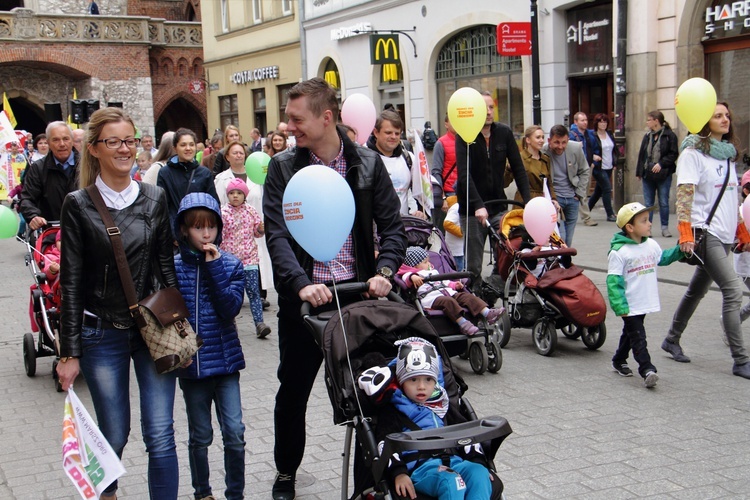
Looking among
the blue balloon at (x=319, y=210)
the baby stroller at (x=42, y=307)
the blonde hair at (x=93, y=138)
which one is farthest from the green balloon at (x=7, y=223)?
the blue balloon at (x=319, y=210)

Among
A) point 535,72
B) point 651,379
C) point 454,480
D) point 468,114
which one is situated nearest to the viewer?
point 454,480

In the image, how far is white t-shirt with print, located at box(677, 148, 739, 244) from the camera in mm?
6938

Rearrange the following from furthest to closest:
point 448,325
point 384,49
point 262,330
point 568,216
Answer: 1. point 384,49
2. point 568,216
3. point 262,330
4. point 448,325

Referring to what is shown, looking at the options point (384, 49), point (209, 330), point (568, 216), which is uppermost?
point (384, 49)

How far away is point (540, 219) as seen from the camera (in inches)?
310

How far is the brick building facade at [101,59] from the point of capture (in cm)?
3919

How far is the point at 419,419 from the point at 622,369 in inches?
145

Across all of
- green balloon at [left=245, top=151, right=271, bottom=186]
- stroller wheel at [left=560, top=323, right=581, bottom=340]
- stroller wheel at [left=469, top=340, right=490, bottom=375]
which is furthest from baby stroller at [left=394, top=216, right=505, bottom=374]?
green balloon at [left=245, top=151, right=271, bottom=186]

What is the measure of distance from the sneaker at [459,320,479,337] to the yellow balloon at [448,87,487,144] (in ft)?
7.86

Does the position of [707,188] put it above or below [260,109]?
below

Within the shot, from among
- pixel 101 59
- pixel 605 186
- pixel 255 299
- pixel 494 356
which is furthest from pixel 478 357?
pixel 101 59

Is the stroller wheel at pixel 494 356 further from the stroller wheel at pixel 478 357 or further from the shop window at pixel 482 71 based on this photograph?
the shop window at pixel 482 71

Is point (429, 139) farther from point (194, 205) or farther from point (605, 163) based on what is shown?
point (194, 205)

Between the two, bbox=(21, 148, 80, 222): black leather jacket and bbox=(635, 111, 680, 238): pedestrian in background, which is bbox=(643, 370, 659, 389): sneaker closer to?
bbox=(21, 148, 80, 222): black leather jacket
